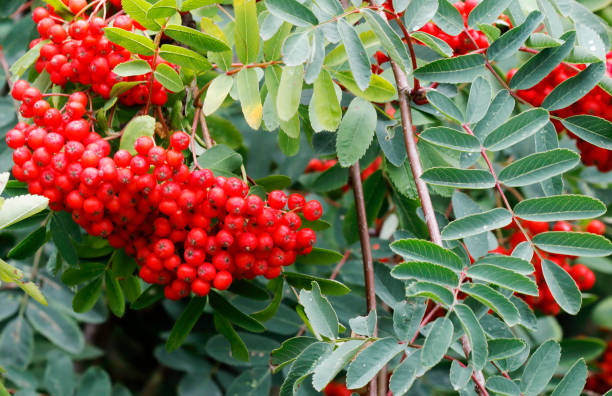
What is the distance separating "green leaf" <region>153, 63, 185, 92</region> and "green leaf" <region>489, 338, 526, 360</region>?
2.69ft

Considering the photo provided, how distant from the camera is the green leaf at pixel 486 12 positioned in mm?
1405

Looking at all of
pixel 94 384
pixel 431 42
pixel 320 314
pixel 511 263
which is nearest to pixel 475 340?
pixel 511 263

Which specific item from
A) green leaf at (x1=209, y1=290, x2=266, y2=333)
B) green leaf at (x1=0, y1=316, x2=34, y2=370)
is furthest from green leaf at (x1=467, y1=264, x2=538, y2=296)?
green leaf at (x1=0, y1=316, x2=34, y2=370)

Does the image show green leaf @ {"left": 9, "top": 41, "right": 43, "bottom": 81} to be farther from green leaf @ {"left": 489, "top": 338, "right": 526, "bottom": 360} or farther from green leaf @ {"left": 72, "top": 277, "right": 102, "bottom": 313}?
green leaf @ {"left": 489, "top": 338, "right": 526, "bottom": 360}

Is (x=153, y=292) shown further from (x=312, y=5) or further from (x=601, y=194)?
(x=601, y=194)

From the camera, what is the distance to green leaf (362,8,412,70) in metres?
1.15

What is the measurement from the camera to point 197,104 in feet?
4.77

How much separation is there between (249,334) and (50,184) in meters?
0.86

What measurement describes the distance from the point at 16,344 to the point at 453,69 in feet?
5.26

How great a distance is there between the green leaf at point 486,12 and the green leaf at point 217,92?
0.57m

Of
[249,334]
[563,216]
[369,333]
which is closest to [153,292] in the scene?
[249,334]

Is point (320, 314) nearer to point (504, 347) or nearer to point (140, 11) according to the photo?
point (504, 347)

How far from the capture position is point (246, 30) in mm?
1340

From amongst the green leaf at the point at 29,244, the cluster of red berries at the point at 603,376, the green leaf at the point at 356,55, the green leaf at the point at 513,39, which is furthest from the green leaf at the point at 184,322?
the cluster of red berries at the point at 603,376
